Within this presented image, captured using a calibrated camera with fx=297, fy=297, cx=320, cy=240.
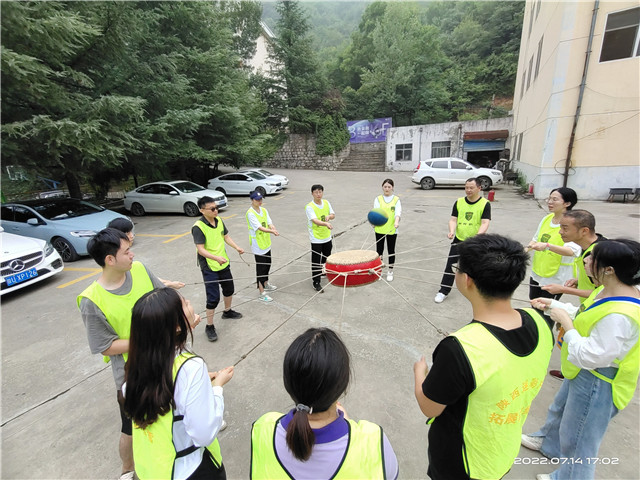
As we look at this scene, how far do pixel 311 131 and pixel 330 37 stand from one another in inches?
1386

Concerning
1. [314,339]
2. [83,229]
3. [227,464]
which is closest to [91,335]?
[227,464]

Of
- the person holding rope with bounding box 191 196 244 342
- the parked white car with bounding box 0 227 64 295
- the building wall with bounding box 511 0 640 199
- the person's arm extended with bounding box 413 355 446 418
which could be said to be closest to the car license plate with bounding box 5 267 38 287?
the parked white car with bounding box 0 227 64 295

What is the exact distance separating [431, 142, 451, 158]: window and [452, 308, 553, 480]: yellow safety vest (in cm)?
2291

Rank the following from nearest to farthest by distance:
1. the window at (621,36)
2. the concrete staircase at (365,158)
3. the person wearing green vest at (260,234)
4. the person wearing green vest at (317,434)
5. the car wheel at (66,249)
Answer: the person wearing green vest at (317,434) → the person wearing green vest at (260,234) → the car wheel at (66,249) → the window at (621,36) → the concrete staircase at (365,158)

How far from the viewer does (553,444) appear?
2066 mm

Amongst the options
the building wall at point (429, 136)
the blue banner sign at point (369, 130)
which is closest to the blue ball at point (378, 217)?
the building wall at point (429, 136)

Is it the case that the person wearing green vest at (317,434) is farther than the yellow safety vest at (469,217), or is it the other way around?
the yellow safety vest at (469,217)

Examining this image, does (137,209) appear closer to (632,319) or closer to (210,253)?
(210,253)

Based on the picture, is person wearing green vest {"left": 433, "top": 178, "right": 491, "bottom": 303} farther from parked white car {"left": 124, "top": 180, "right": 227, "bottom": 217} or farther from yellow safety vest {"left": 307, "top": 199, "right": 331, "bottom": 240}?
parked white car {"left": 124, "top": 180, "right": 227, "bottom": 217}

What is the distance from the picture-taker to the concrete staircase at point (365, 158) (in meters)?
24.5

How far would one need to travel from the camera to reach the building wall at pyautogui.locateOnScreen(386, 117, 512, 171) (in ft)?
65.7

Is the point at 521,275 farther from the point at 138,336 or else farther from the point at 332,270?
the point at 332,270

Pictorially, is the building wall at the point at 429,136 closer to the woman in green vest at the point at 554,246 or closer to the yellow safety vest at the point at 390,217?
the yellow safety vest at the point at 390,217

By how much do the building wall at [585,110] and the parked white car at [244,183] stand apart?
11.2 meters
